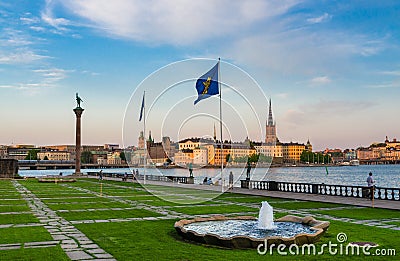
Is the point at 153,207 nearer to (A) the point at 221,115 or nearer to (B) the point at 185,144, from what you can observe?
(B) the point at 185,144

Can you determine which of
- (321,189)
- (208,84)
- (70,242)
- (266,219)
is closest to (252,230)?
(266,219)

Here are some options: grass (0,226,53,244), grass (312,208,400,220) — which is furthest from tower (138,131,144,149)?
grass (312,208,400,220)

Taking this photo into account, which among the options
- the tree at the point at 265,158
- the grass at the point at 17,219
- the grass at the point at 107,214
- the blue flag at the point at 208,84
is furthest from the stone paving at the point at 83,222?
the blue flag at the point at 208,84

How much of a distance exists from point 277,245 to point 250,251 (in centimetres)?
86

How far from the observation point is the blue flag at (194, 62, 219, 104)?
27.5 meters

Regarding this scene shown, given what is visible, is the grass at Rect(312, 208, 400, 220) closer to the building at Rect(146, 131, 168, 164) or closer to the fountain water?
the fountain water

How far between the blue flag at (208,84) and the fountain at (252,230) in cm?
995

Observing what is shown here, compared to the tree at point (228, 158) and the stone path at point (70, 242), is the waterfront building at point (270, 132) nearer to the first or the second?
the tree at point (228, 158)

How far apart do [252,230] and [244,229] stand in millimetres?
384

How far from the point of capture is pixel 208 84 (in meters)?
27.9

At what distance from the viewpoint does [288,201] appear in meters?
30.3

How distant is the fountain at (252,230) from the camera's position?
13633mm

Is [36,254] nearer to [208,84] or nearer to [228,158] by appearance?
[208,84]

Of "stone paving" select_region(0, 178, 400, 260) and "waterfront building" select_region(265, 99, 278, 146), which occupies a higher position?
"waterfront building" select_region(265, 99, 278, 146)
